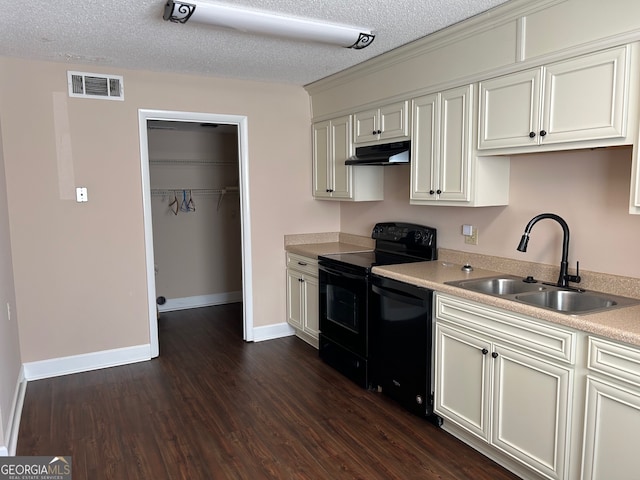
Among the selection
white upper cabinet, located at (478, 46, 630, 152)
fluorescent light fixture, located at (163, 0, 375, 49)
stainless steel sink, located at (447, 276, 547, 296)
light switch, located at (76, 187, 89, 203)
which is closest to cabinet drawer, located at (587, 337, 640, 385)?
stainless steel sink, located at (447, 276, 547, 296)

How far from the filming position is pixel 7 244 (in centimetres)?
334

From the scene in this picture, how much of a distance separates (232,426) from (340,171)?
2300mm

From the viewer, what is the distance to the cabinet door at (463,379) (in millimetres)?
2438

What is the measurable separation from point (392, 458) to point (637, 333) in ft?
4.60

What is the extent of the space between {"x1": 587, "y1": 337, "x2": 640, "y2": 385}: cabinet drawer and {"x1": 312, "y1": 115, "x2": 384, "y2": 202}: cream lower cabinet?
2.44 metres

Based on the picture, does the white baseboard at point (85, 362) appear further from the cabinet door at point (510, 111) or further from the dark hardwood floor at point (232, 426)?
the cabinet door at point (510, 111)

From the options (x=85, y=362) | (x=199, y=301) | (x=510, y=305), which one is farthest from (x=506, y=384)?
(x=199, y=301)

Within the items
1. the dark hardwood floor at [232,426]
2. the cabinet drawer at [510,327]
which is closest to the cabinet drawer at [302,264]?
the dark hardwood floor at [232,426]

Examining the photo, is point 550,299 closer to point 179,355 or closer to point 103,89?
point 179,355

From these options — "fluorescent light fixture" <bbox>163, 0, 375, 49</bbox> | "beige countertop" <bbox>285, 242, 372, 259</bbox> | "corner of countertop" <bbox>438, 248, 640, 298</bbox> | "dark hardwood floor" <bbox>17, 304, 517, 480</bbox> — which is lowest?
"dark hardwood floor" <bbox>17, 304, 517, 480</bbox>

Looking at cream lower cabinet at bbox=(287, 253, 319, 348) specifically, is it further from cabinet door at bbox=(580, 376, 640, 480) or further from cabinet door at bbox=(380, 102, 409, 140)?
cabinet door at bbox=(580, 376, 640, 480)

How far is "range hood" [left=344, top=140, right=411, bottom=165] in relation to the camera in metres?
3.30

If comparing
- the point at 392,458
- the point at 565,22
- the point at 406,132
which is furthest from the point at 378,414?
the point at 565,22

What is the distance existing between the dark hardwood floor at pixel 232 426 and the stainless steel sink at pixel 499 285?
0.90 meters
